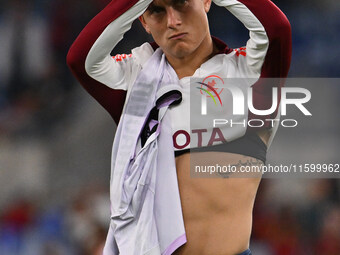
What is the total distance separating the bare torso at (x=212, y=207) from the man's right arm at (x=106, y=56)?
0.27 metres

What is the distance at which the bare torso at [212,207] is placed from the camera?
179cm

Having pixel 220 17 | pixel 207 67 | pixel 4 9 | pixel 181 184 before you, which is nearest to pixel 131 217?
pixel 181 184

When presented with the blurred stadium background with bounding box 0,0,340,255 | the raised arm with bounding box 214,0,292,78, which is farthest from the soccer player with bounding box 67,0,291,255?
the blurred stadium background with bounding box 0,0,340,255

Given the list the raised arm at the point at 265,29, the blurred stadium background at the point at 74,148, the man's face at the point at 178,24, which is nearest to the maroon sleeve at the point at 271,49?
the raised arm at the point at 265,29

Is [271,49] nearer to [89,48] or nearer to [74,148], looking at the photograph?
[89,48]

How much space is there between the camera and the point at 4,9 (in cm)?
325

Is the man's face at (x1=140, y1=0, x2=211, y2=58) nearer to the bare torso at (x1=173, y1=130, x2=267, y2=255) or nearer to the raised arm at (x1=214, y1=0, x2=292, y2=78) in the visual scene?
the raised arm at (x1=214, y1=0, x2=292, y2=78)

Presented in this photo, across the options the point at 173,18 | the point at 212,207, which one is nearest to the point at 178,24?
the point at 173,18

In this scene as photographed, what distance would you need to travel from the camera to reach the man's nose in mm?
1743

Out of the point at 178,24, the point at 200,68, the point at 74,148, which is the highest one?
the point at 178,24

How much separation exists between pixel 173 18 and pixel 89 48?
25cm

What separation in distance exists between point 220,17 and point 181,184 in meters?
1.50

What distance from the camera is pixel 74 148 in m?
3.09

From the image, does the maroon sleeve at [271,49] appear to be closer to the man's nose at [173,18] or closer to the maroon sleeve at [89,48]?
the man's nose at [173,18]
